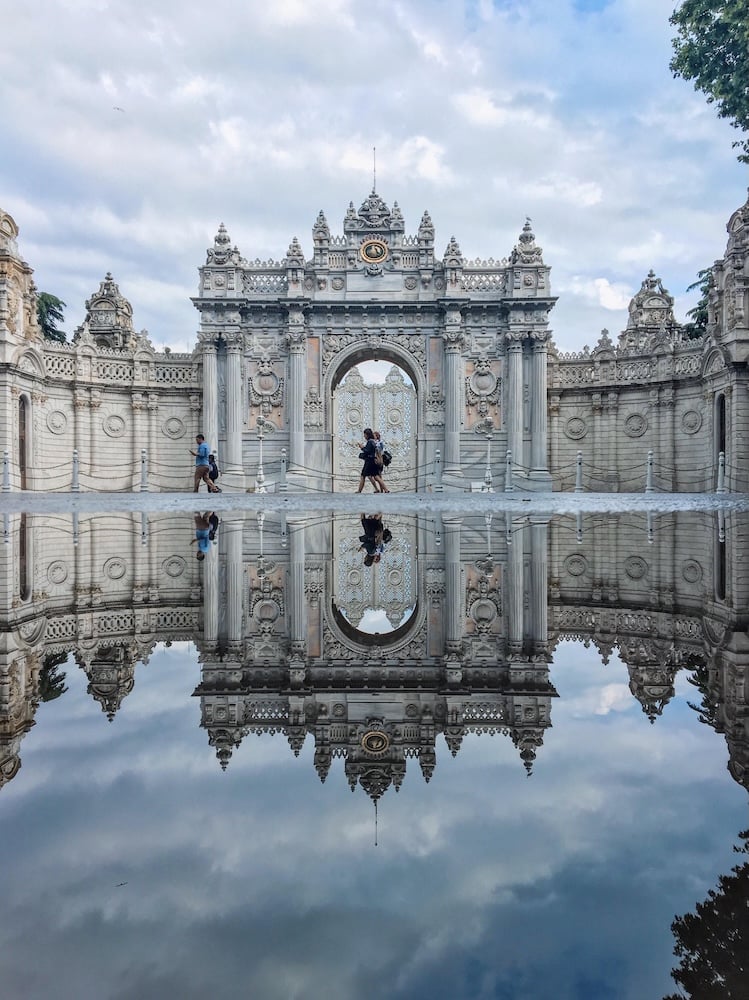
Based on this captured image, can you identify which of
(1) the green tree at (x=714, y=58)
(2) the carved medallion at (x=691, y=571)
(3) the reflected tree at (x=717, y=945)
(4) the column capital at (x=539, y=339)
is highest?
(1) the green tree at (x=714, y=58)

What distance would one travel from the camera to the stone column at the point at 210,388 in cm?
2453

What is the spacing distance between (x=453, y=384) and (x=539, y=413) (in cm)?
286

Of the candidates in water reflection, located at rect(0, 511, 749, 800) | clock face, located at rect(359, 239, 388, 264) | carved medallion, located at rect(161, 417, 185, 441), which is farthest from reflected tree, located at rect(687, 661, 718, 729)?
carved medallion, located at rect(161, 417, 185, 441)

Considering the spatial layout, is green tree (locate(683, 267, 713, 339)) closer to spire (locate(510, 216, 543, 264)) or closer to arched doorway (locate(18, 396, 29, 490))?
spire (locate(510, 216, 543, 264))

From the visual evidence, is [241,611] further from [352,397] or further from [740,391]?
[352,397]

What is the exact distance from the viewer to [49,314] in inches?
1353

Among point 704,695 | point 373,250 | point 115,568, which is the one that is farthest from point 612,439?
point 704,695

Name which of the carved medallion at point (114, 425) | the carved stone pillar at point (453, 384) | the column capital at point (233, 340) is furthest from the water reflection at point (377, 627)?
the carved medallion at point (114, 425)

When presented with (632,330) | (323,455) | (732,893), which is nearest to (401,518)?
(732,893)

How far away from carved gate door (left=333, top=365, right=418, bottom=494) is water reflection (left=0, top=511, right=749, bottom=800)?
18065 mm

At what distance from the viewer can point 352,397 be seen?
1076 inches

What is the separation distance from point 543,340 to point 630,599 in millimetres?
20241

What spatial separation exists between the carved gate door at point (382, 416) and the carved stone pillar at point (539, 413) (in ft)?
14.4

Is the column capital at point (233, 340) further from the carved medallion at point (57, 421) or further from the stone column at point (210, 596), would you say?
the stone column at point (210, 596)
